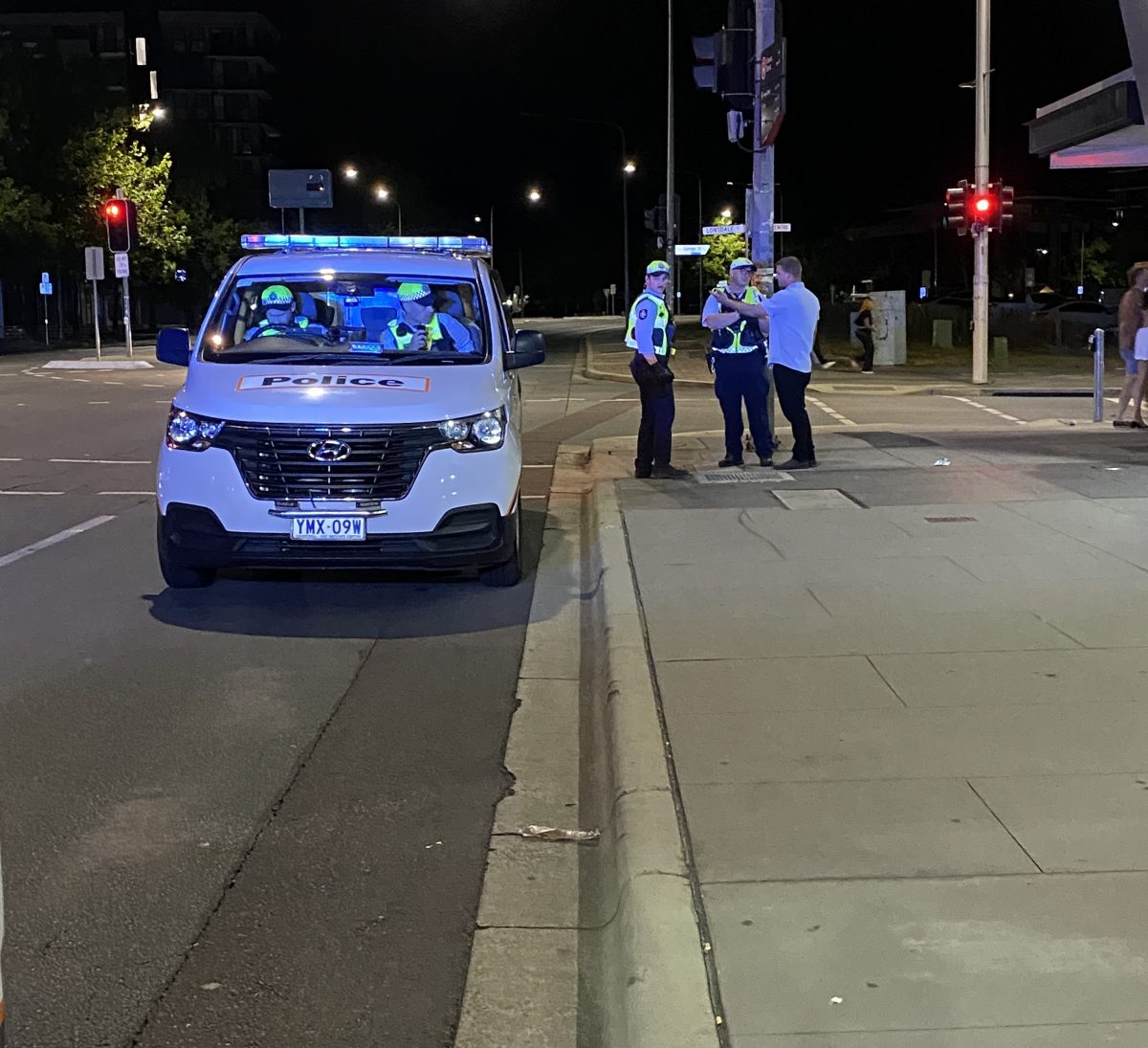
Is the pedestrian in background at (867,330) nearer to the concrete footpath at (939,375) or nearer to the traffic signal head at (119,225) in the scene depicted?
the concrete footpath at (939,375)

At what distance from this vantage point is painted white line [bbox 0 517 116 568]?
9.59m

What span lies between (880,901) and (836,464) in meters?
9.56

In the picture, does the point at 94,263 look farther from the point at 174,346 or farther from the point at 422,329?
the point at 422,329

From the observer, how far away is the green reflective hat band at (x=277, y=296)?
9234mm

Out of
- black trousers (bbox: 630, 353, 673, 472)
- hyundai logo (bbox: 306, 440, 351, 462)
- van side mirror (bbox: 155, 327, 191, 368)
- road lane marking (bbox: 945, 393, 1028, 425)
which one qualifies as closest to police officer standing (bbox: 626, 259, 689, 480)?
black trousers (bbox: 630, 353, 673, 472)

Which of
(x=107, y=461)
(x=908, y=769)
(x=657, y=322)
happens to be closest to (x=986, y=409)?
(x=657, y=322)

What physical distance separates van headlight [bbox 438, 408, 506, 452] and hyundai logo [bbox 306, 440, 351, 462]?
0.54 m

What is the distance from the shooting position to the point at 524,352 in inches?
372

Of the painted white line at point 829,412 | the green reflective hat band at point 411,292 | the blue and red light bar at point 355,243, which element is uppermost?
the blue and red light bar at point 355,243

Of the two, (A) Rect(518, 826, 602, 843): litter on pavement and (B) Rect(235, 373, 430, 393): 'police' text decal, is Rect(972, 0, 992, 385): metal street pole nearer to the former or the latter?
(B) Rect(235, 373, 430, 393): 'police' text decal

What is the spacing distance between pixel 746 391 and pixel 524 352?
11.6ft

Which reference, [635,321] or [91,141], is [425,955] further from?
[91,141]

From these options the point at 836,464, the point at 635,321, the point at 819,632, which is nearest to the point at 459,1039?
the point at 819,632

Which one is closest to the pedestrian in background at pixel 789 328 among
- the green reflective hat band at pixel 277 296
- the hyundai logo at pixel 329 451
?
the green reflective hat band at pixel 277 296
